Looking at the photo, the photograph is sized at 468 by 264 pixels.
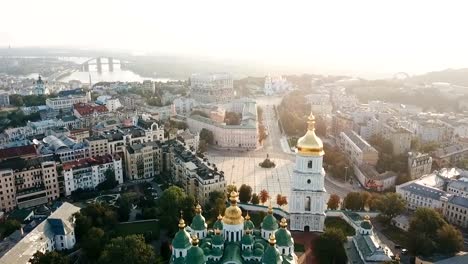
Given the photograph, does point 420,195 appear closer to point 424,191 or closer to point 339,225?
point 424,191

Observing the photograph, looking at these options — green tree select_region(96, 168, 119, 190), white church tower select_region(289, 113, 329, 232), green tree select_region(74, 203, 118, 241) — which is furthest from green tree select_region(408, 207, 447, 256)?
green tree select_region(96, 168, 119, 190)

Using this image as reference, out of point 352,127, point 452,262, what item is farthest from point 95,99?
point 452,262

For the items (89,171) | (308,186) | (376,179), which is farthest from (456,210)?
(89,171)

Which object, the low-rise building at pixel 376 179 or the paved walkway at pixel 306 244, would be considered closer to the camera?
the paved walkway at pixel 306 244

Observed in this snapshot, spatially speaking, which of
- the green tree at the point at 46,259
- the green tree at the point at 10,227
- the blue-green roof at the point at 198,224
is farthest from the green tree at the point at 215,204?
the green tree at the point at 10,227

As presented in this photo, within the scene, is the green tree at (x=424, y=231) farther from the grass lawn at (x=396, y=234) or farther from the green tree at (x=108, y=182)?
the green tree at (x=108, y=182)

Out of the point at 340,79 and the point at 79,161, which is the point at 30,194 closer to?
the point at 79,161
